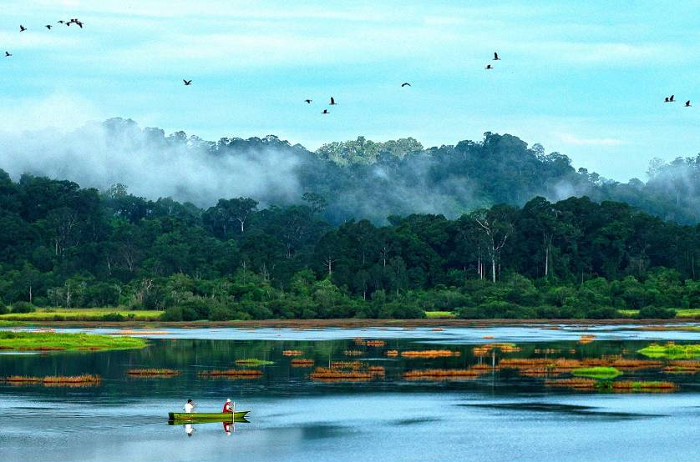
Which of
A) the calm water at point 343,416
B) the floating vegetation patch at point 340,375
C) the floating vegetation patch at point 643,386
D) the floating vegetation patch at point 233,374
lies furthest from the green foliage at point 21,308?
the floating vegetation patch at point 643,386

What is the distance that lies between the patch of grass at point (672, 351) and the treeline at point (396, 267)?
62.4 meters

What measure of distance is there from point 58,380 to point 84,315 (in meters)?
77.0

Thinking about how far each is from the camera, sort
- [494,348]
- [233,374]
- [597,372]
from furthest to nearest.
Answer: [494,348], [597,372], [233,374]

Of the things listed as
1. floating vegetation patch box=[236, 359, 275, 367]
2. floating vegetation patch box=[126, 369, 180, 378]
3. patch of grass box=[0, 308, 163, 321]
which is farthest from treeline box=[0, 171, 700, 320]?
floating vegetation patch box=[126, 369, 180, 378]

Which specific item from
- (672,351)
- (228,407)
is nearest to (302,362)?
(228,407)

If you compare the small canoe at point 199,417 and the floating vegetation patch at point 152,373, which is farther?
the floating vegetation patch at point 152,373

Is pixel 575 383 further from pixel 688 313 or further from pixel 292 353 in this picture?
pixel 688 313

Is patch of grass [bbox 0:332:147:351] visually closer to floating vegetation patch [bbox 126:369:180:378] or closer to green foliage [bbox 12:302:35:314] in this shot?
floating vegetation patch [bbox 126:369:180:378]

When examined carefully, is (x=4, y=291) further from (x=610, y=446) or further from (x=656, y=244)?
(x=610, y=446)

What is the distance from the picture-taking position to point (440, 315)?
164 metres

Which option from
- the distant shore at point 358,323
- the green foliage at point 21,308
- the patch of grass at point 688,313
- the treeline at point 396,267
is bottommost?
the distant shore at point 358,323

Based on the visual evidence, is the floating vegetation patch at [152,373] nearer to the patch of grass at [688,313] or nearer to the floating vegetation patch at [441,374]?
the floating vegetation patch at [441,374]

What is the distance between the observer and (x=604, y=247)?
7210 inches

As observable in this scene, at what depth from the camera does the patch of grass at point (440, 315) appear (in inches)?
6355
